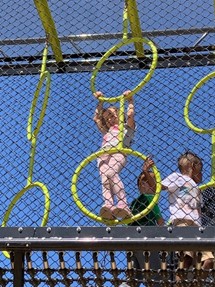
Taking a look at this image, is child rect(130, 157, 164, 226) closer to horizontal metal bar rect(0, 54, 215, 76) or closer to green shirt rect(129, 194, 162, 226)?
green shirt rect(129, 194, 162, 226)

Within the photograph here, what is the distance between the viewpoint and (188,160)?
3943 mm

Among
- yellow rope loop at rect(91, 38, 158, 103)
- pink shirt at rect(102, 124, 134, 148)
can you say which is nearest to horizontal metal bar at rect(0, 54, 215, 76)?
yellow rope loop at rect(91, 38, 158, 103)

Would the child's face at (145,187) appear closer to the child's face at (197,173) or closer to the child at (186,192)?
the child at (186,192)

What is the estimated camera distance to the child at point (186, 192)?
364 centimetres

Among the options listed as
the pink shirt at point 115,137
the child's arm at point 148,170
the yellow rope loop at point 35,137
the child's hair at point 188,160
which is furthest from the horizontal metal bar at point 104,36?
the child's arm at point 148,170

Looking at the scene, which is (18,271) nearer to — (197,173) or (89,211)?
(89,211)

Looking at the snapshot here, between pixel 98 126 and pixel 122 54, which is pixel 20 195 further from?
pixel 122 54

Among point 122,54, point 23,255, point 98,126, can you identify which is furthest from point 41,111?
point 23,255

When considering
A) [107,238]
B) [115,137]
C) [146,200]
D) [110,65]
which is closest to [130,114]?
[115,137]

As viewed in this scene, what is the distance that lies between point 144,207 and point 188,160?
40cm

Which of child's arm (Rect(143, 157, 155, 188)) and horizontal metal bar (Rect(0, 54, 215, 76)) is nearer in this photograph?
child's arm (Rect(143, 157, 155, 188))

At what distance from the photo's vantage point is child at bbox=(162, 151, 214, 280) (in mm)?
3641

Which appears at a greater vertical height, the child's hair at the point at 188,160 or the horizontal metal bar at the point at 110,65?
the horizontal metal bar at the point at 110,65

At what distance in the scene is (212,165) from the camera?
12.8ft
